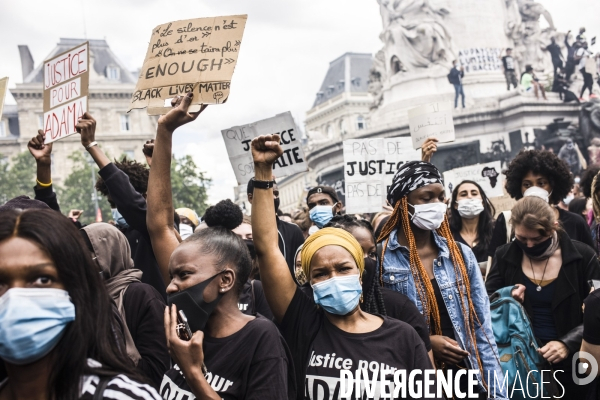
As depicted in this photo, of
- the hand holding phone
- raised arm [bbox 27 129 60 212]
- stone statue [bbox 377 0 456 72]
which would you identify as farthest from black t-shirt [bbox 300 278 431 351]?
stone statue [bbox 377 0 456 72]

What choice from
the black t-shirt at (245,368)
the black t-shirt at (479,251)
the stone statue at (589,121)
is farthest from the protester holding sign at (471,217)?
the stone statue at (589,121)

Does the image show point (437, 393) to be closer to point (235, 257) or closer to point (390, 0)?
point (235, 257)

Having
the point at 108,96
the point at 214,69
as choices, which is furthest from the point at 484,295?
the point at 108,96

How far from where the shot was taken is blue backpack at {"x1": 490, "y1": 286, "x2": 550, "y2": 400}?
13.8ft

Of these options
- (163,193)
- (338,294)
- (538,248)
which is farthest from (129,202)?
(538,248)

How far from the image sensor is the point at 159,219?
3529mm

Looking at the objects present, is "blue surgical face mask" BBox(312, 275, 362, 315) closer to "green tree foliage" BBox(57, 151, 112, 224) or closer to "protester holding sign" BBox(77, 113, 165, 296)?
"protester holding sign" BBox(77, 113, 165, 296)

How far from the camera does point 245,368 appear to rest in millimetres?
2617

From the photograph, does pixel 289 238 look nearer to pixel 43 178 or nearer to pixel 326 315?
pixel 43 178

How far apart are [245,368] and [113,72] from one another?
73425 mm

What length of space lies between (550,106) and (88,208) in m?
39.5

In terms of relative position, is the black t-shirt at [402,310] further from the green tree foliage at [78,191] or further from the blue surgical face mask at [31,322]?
the green tree foliage at [78,191]

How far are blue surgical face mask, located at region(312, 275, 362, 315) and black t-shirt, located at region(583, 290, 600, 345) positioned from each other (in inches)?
43.3

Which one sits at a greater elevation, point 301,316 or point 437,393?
point 301,316
